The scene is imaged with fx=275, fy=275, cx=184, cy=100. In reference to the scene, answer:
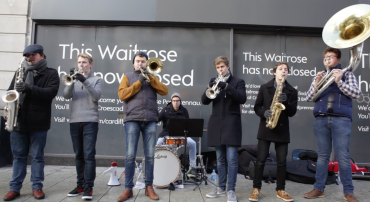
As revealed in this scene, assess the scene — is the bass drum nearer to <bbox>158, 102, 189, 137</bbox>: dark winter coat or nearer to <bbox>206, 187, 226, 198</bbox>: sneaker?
<bbox>206, 187, 226, 198</bbox>: sneaker

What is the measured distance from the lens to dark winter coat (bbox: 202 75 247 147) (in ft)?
13.3

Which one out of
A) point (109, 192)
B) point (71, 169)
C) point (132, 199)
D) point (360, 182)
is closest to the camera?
point (132, 199)

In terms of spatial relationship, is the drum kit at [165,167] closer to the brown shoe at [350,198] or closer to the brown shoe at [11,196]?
the brown shoe at [11,196]

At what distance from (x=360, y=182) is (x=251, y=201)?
313 cm

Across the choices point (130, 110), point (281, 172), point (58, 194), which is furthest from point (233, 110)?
point (58, 194)

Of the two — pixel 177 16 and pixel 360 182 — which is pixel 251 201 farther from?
pixel 177 16

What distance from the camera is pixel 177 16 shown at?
7117 mm

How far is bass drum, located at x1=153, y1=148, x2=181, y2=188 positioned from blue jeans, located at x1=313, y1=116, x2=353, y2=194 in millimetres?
2346

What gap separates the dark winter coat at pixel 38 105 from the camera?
3.96m

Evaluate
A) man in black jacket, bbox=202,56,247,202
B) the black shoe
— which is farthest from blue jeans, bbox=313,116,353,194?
the black shoe

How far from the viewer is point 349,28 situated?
Result: 440cm

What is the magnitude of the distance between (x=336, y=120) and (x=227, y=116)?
165cm

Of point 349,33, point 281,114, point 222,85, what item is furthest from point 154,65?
point 349,33

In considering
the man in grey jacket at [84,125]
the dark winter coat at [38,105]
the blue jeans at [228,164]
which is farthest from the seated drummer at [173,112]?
the dark winter coat at [38,105]
